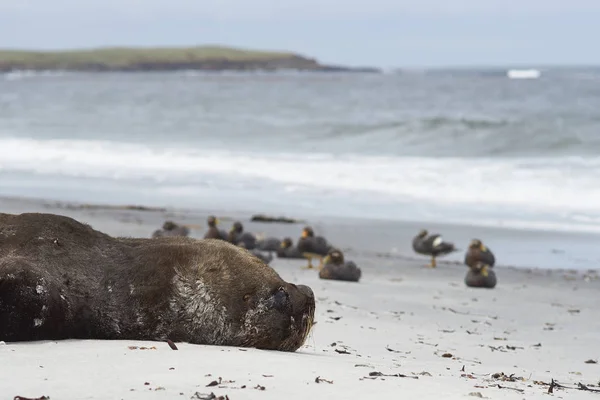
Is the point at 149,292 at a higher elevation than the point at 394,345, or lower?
higher

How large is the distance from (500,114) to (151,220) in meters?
30.5

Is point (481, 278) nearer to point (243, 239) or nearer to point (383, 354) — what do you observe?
point (243, 239)

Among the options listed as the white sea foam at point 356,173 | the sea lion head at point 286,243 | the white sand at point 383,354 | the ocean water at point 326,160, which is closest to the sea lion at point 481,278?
the white sand at point 383,354

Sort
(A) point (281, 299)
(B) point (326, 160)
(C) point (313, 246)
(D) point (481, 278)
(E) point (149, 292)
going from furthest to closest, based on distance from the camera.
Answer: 1. (B) point (326, 160)
2. (C) point (313, 246)
3. (D) point (481, 278)
4. (A) point (281, 299)
5. (E) point (149, 292)

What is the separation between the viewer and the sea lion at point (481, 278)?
12.5m

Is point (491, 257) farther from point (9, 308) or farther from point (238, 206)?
point (9, 308)

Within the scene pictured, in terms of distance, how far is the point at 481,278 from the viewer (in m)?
12.5

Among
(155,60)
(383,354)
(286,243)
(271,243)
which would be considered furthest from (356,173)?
(155,60)

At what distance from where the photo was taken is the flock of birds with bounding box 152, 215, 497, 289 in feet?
40.8

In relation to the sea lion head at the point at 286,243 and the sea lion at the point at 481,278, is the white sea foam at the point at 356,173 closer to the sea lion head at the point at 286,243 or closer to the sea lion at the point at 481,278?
the sea lion head at the point at 286,243

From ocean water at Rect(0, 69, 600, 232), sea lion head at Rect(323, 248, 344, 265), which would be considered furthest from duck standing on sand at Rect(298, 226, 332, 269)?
ocean water at Rect(0, 69, 600, 232)

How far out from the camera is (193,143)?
3444 cm

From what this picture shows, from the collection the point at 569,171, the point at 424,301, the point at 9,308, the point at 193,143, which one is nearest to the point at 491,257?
the point at 424,301

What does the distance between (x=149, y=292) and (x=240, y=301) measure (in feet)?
1.73
